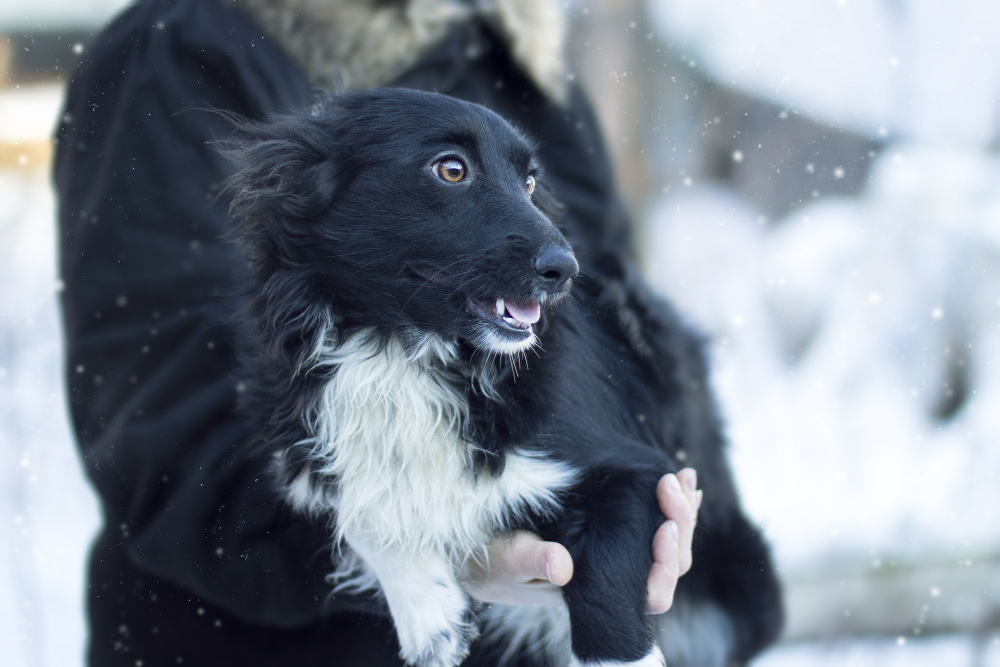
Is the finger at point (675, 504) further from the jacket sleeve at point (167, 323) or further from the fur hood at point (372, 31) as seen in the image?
the fur hood at point (372, 31)

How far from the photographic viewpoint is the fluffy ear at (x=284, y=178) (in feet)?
4.20

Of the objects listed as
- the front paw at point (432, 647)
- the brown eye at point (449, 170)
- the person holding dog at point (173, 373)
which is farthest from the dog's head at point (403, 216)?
the front paw at point (432, 647)

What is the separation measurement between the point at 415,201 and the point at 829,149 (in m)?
3.53

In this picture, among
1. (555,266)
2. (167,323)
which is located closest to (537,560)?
(555,266)

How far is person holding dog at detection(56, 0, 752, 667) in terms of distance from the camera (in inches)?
→ 60.2

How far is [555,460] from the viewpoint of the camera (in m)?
1.28

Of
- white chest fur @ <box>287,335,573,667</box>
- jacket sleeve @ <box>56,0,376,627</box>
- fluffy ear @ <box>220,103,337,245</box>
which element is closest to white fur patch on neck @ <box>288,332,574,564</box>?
white chest fur @ <box>287,335,573,667</box>

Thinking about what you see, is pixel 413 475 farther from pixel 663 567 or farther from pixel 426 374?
pixel 663 567

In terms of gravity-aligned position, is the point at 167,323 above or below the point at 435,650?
above

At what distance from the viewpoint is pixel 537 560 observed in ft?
4.02

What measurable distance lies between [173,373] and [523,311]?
82 cm

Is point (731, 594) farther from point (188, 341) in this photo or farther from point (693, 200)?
point (693, 200)

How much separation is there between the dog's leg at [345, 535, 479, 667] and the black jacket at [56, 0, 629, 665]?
0.27 metres

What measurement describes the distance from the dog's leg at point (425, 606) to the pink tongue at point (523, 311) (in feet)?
1.48
